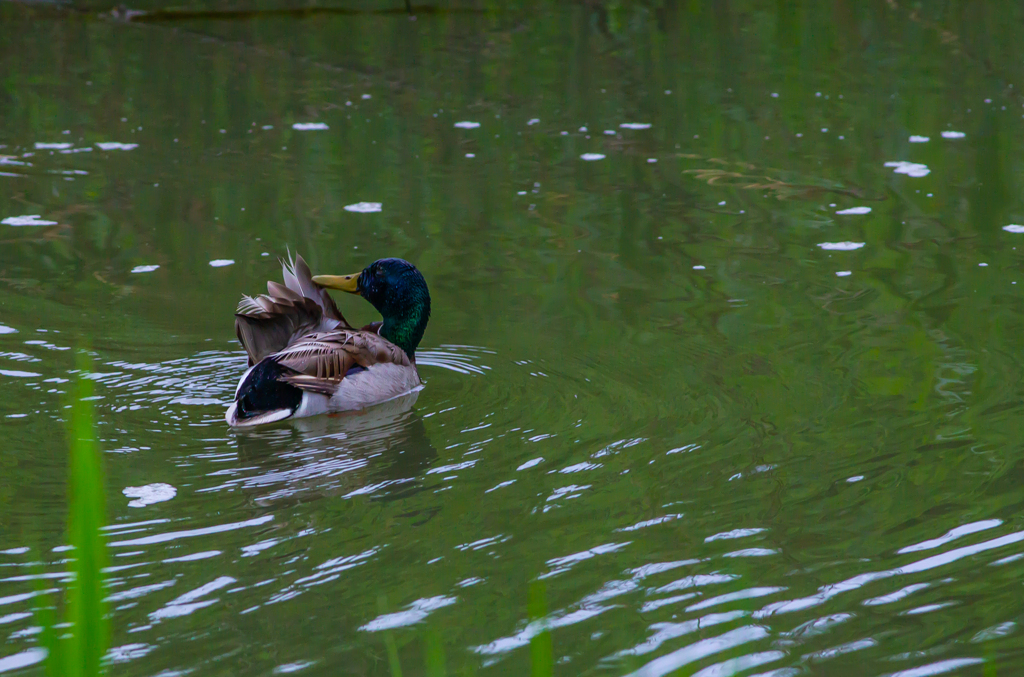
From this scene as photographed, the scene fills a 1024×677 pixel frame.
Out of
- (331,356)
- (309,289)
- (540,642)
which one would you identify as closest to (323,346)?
(331,356)

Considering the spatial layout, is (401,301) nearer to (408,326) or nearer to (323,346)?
(408,326)

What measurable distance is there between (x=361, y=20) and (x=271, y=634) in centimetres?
1681

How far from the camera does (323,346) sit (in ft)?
21.7

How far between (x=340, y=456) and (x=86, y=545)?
4004 millimetres

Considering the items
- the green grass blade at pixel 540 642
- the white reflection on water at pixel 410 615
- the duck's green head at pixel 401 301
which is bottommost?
the white reflection on water at pixel 410 615

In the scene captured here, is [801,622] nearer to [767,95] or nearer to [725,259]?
[725,259]

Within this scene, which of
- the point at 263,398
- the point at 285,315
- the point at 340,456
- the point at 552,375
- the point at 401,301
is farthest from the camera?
the point at 401,301


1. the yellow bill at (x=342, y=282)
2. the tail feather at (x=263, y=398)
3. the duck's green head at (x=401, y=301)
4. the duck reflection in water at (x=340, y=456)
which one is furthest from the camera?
the yellow bill at (x=342, y=282)

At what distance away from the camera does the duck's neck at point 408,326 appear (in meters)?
7.23

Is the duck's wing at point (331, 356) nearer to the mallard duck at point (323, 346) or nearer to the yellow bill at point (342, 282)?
the mallard duck at point (323, 346)

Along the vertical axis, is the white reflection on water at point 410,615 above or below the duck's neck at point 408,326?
below

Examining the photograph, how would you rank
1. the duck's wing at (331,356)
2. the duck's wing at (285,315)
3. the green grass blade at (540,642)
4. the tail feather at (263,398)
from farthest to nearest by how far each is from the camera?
the duck's wing at (285,315), the duck's wing at (331,356), the tail feather at (263,398), the green grass blade at (540,642)

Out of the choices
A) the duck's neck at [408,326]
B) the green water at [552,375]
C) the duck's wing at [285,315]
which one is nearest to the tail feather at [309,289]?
the duck's wing at [285,315]

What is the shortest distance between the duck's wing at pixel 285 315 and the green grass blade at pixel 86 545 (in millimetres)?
4788
